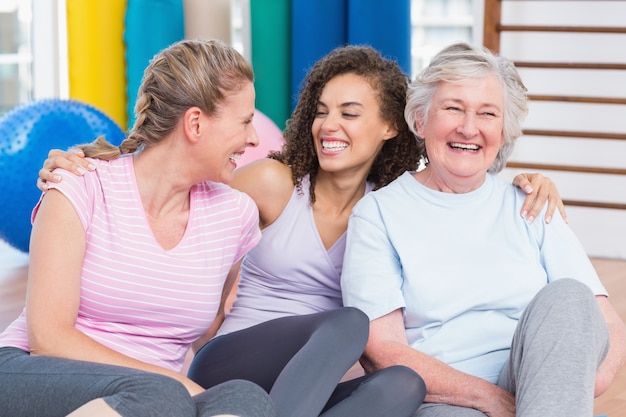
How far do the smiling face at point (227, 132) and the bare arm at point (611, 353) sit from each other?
0.79 m

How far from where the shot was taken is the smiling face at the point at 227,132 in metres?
1.79

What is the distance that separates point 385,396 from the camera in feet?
5.70

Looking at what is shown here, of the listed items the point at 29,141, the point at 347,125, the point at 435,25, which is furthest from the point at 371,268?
the point at 435,25

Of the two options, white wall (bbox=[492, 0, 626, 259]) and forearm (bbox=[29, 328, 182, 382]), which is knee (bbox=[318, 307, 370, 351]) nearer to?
A: forearm (bbox=[29, 328, 182, 382])

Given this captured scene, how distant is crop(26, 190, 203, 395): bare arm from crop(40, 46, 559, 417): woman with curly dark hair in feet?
0.90

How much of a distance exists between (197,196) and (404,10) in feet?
8.72

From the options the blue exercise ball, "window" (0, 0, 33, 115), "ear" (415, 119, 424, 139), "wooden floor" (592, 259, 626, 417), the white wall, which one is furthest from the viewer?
"window" (0, 0, 33, 115)

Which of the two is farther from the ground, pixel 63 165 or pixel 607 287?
pixel 63 165

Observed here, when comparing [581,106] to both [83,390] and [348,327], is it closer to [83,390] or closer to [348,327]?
[348,327]

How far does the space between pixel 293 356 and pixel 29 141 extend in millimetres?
2328

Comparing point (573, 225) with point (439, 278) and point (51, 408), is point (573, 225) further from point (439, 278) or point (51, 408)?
point (51, 408)

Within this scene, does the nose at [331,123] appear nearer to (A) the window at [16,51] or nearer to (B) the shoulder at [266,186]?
(B) the shoulder at [266,186]

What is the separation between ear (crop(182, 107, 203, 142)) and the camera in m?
1.76

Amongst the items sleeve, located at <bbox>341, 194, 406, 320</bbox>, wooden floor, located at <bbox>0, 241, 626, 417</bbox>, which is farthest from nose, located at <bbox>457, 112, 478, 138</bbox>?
wooden floor, located at <bbox>0, 241, 626, 417</bbox>
